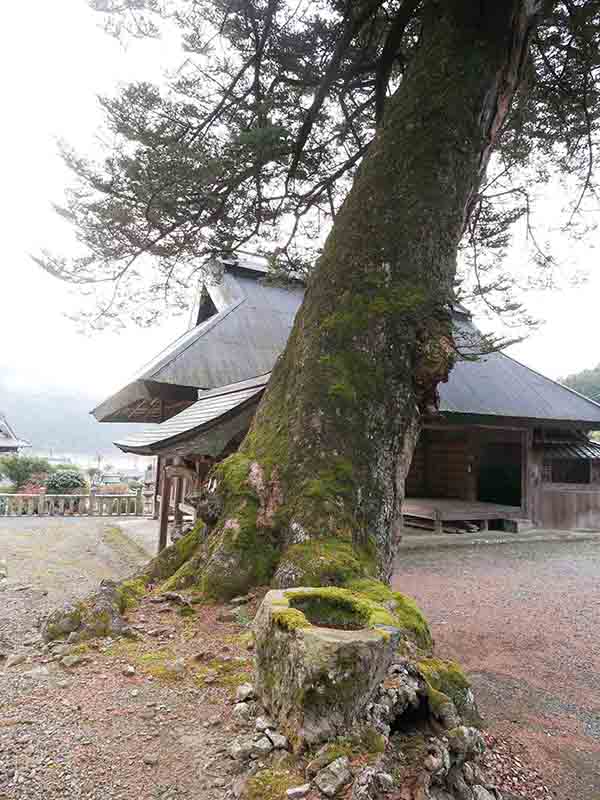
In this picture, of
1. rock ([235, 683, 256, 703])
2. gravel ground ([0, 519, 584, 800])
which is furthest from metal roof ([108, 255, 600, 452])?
rock ([235, 683, 256, 703])

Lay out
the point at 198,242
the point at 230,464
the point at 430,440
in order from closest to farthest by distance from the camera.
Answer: the point at 230,464 < the point at 198,242 < the point at 430,440

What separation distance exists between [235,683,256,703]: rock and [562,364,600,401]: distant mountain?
39.1 meters

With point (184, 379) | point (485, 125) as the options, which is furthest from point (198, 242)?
point (184, 379)

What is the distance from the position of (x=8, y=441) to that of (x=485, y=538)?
26.0m

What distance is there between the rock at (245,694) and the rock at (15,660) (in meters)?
1.14

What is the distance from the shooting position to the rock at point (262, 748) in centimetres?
178

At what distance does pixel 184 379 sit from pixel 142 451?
3113 millimetres

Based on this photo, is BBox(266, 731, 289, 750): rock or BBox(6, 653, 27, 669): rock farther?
BBox(6, 653, 27, 669): rock

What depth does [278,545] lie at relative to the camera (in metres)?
3.09

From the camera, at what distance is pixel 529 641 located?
5.35 meters

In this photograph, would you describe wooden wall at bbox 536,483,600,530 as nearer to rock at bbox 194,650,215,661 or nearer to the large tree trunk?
the large tree trunk

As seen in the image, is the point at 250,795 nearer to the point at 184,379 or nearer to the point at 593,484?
the point at 184,379

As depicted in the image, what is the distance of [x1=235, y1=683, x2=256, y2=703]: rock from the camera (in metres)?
2.10

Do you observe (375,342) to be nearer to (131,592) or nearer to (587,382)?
(131,592)
